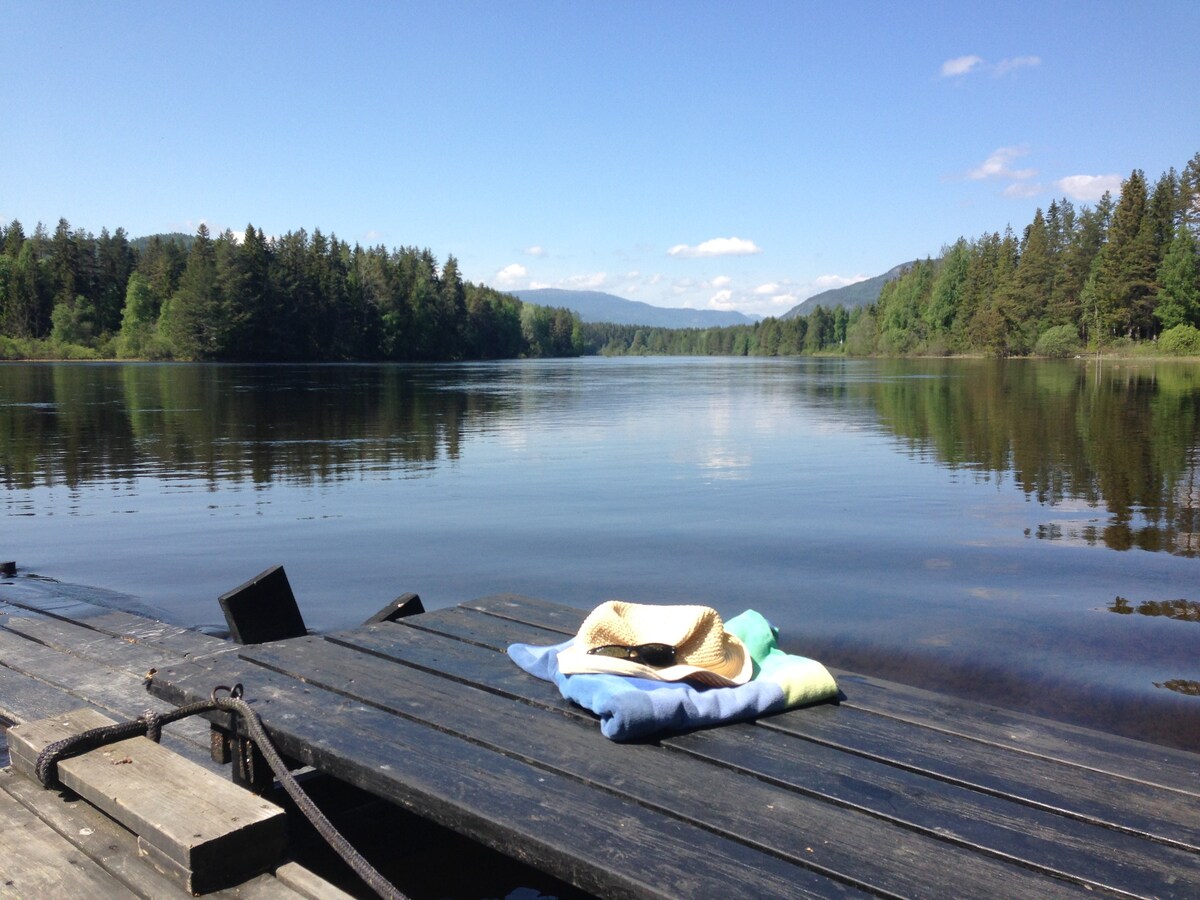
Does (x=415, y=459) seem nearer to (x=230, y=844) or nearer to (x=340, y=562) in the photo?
(x=340, y=562)

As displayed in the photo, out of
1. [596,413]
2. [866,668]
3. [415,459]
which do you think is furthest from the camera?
[596,413]

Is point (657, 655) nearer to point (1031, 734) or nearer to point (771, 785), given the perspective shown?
point (771, 785)

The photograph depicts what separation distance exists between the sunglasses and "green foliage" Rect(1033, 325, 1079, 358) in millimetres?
110983

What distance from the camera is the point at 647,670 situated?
352cm

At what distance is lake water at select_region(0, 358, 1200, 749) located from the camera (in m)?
7.11

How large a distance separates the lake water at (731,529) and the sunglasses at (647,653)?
3340 mm

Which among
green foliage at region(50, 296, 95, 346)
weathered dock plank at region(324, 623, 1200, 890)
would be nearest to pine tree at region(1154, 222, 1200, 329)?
weathered dock plank at region(324, 623, 1200, 890)

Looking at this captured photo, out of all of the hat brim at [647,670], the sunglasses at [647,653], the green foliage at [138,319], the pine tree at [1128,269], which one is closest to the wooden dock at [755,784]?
the hat brim at [647,670]

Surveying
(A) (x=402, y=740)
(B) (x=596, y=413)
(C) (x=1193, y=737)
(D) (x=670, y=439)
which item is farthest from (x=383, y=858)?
(B) (x=596, y=413)

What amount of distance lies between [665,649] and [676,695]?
1.42 feet

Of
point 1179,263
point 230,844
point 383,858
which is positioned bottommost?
point 383,858

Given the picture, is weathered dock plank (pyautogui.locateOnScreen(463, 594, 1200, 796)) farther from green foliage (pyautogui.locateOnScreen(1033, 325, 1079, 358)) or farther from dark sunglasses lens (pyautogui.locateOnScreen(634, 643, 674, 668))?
green foliage (pyautogui.locateOnScreen(1033, 325, 1079, 358))

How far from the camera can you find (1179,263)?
9038 cm

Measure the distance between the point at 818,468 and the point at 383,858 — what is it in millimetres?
13804
